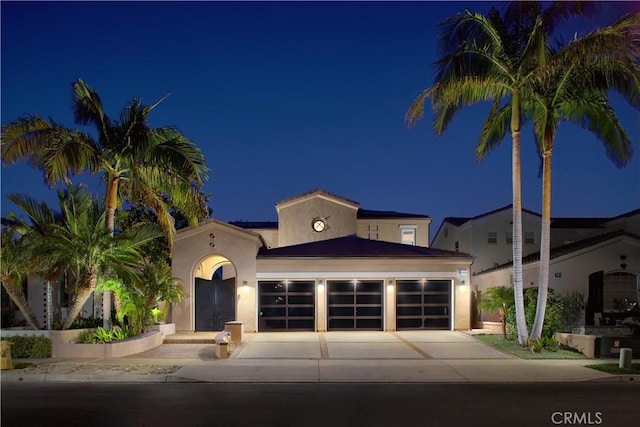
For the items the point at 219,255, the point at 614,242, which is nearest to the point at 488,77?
the point at 614,242

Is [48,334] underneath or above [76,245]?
underneath

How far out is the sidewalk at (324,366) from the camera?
14125 millimetres

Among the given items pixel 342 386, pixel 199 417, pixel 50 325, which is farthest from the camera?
pixel 50 325

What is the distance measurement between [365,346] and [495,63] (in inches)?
415

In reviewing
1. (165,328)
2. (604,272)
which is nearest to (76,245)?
(165,328)

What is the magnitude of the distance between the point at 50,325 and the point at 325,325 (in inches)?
460

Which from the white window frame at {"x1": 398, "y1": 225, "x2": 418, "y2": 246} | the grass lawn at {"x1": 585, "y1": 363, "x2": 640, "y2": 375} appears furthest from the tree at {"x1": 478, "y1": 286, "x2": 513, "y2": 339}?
the white window frame at {"x1": 398, "y1": 225, "x2": 418, "y2": 246}

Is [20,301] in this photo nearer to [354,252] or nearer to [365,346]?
[365,346]

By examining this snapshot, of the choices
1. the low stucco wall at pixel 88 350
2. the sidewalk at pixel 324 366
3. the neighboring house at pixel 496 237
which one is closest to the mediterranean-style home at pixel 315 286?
the sidewalk at pixel 324 366

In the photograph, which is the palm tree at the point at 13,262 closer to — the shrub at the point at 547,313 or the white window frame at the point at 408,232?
the shrub at the point at 547,313

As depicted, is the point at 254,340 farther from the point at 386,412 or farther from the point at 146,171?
the point at 386,412

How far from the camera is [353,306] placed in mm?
25938

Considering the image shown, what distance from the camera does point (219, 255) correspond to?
25.8 meters
